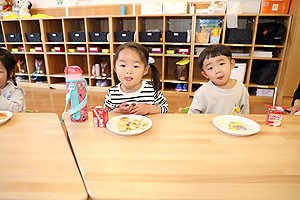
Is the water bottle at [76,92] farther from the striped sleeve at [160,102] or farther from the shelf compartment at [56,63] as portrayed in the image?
the shelf compartment at [56,63]

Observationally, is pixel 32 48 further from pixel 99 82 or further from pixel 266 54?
pixel 266 54

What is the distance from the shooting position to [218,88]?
1.35 meters

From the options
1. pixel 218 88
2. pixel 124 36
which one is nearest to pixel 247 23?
pixel 124 36

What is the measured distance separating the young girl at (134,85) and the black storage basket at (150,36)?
186 cm

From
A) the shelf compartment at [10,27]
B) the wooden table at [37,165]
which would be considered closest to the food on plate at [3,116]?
the wooden table at [37,165]

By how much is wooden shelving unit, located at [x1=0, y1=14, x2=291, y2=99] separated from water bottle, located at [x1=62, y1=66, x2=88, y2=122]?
2.29 metres

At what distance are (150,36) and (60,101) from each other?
5.35 ft

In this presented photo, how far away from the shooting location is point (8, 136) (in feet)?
2.51

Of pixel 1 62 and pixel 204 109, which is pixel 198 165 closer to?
pixel 204 109

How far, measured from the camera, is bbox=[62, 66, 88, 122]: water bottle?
2.73 ft

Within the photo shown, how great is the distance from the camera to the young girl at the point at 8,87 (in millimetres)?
1238

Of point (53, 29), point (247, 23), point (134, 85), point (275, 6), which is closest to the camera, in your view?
point (134, 85)

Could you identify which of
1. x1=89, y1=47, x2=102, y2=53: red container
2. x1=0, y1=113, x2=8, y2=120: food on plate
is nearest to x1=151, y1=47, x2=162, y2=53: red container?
x1=89, y1=47, x2=102, y2=53: red container

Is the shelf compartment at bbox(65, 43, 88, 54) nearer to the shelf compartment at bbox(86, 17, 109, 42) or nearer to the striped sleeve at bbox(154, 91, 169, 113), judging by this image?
the shelf compartment at bbox(86, 17, 109, 42)
